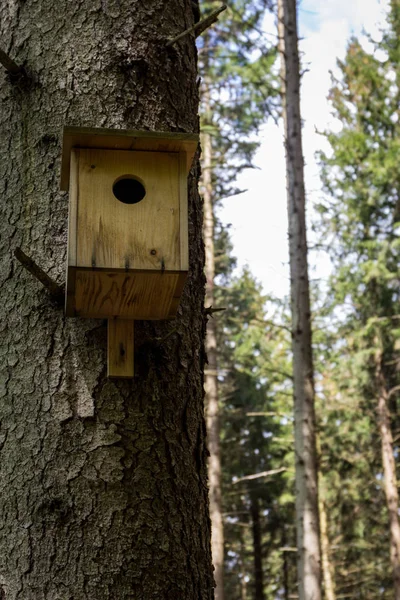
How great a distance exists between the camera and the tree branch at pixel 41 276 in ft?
5.92

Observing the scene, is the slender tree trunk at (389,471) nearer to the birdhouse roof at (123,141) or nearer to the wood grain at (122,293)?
the wood grain at (122,293)

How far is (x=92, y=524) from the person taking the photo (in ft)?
5.87

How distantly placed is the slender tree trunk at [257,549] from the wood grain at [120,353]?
20083 mm

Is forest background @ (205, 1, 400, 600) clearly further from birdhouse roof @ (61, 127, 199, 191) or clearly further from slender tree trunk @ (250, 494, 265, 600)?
birdhouse roof @ (61, 127, 199, 191)

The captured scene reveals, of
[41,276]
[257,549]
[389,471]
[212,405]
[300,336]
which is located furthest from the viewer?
[257,549]

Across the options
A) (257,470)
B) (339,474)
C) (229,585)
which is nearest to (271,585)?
(229,585)

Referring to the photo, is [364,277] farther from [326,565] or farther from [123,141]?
[123,141]

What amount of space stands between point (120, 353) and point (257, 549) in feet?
69.3

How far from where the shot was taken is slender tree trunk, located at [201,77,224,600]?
39.9 feet

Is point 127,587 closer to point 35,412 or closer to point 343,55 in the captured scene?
point 35,412

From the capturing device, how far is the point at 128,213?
1.96 meters

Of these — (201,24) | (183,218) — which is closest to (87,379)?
(183,218)

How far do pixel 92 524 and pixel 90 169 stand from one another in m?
0.93

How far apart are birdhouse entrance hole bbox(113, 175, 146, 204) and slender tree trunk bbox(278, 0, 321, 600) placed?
241 inches
